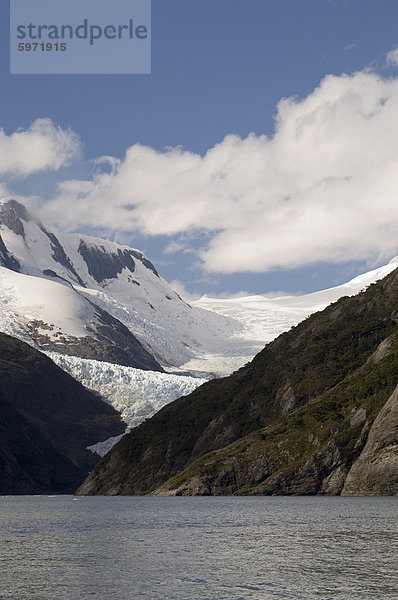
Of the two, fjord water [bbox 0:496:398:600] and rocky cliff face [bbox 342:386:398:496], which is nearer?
fjord water [bbox 0:496:398:600]

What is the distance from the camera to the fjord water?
45094mm

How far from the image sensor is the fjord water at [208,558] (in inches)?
1775

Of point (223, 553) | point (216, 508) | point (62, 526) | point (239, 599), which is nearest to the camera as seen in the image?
point (239, 599)

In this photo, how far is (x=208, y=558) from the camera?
5912cm

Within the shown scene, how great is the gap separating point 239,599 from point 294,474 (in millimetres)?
119069

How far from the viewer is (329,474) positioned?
155 m

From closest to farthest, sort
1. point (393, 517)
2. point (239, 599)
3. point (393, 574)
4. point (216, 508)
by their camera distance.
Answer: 1. point (239, 599)
2. point (393, 574)
3. point (393, 517)
4. point (216, 508)

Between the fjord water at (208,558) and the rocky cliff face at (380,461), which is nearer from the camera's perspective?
the fjord water at (208,558)

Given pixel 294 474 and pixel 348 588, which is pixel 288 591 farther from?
pixel 294 474

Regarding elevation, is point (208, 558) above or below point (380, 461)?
below

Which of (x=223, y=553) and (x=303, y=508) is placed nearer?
(x=223, y=553)

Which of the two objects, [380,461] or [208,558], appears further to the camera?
[380,461]

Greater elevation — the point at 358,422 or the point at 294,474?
the point at 358,422

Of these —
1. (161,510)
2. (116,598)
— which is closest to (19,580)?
(116,598)
